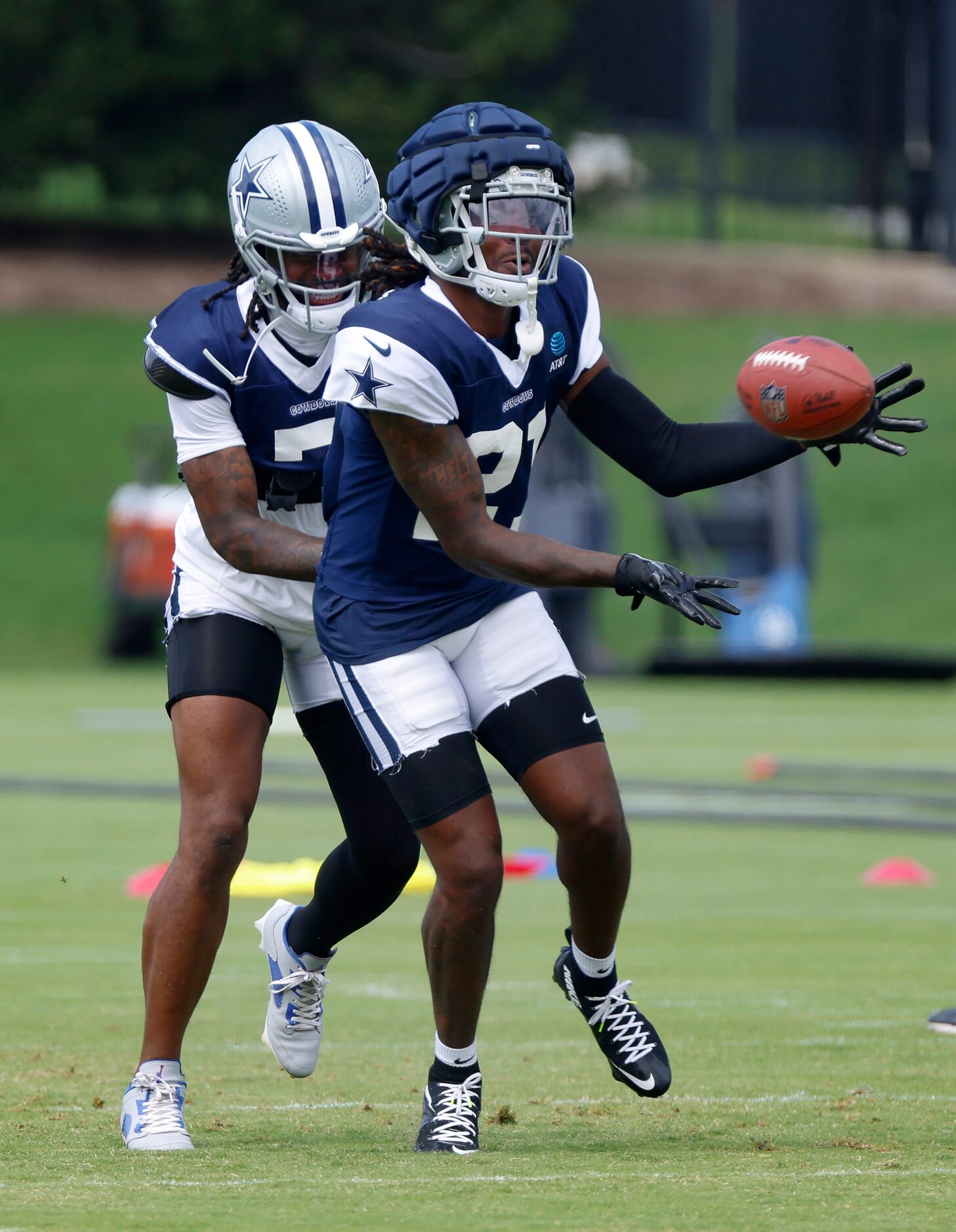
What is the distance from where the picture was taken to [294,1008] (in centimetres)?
574

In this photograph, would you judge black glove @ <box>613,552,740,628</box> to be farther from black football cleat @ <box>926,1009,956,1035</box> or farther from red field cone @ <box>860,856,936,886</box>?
red field cone @ <box>860,856,936,886</box>

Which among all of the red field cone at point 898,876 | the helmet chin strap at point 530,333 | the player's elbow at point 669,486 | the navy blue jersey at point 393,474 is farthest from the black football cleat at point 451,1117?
the red field cone at point 898,876

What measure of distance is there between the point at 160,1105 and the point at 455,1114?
66cm

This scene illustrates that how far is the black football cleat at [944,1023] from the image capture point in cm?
635

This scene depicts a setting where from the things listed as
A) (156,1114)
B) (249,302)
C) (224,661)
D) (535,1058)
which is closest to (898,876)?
(535,1058)

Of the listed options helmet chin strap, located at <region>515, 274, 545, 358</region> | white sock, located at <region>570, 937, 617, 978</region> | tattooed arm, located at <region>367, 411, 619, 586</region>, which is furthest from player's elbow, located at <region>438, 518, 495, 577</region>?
white sock, located at <region>570, 937, 617, 978</region>

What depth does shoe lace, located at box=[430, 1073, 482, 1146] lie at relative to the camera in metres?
4.89

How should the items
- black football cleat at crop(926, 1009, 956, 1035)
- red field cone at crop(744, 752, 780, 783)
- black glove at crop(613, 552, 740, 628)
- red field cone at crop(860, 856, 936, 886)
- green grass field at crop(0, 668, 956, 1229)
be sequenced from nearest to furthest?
green grass field at crop(0, 668, 956, 1229), black glove at crop(613, 552, 740, 628), black football cleat at crop(926, 1009, 956, 1035), red field cone at crop(860, 856, 936, 886), red field cone at crop(744, 752, 780, 783)

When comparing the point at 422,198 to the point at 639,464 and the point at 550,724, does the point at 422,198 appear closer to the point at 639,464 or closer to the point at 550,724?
the point at 639,464

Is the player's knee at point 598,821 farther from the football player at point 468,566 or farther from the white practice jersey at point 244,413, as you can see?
the white practice jersey at point 244,413

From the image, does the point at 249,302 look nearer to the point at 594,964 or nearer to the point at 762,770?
the point at 594,964

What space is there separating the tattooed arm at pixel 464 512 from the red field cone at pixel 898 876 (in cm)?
536

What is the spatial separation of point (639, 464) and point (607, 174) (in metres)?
37.6

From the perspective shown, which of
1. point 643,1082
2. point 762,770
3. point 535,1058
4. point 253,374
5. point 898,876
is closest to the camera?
point 643,1082
